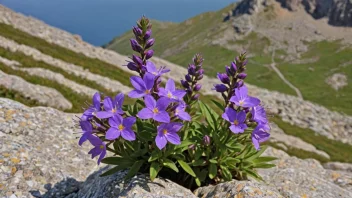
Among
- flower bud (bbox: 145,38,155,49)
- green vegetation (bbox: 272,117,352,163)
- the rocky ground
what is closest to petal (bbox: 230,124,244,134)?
the rocky ground

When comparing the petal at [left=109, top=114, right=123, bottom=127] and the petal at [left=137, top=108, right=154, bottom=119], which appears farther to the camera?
the petal at [left=109, top=114, right=123, bottom=127]

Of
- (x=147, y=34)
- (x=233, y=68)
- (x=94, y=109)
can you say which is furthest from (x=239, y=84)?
(x=94, y=109)

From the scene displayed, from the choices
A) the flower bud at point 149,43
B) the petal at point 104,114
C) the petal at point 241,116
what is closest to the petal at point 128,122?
the petal at point 104,114

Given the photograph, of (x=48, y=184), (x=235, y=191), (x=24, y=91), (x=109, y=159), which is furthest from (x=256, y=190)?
(x=24, y=91)

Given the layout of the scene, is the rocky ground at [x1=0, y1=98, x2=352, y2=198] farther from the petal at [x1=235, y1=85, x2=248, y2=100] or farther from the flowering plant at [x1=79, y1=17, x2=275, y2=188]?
the petal at [x1=235, y1=85, x2=248, y2=100]

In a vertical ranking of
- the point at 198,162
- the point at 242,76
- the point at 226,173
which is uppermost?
the point at 242,76

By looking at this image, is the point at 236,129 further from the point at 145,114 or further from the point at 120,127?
the point at 120,127

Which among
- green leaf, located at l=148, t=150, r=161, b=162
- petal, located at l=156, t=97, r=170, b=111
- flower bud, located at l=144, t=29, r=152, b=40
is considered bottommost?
green leaf, located at l=148, t=150, r=161, b=162
